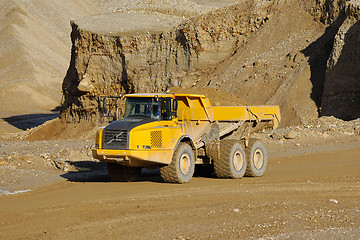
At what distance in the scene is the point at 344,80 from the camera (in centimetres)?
2934

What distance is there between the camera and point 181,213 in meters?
11.3

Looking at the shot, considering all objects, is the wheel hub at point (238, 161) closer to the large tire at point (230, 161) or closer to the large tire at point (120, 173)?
the large tire at point (230, 161)

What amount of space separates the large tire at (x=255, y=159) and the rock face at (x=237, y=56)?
1174cm

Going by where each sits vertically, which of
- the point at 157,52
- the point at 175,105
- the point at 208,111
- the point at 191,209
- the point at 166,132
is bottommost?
the point at 191,209

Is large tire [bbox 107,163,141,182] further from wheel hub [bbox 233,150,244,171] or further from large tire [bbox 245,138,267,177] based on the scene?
large tire [bbox 245,138,267,177]

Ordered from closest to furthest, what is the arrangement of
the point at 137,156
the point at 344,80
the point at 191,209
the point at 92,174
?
the point at 191,209, the point at 137,156, the point at 92,174, the point at 344,80

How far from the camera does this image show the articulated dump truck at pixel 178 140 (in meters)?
14.5

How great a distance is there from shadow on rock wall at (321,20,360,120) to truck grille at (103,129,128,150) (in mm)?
17195

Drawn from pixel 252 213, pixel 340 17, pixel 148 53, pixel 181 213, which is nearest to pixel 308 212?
pixel 252 213

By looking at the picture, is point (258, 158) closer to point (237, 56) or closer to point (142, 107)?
point (142, 107)

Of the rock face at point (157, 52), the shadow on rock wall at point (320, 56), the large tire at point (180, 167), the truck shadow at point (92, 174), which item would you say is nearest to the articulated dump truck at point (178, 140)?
the large tire at point (180, 167)

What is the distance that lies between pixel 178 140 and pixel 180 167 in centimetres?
72

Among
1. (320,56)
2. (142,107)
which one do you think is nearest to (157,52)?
(320,56)

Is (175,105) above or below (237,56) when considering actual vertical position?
below
